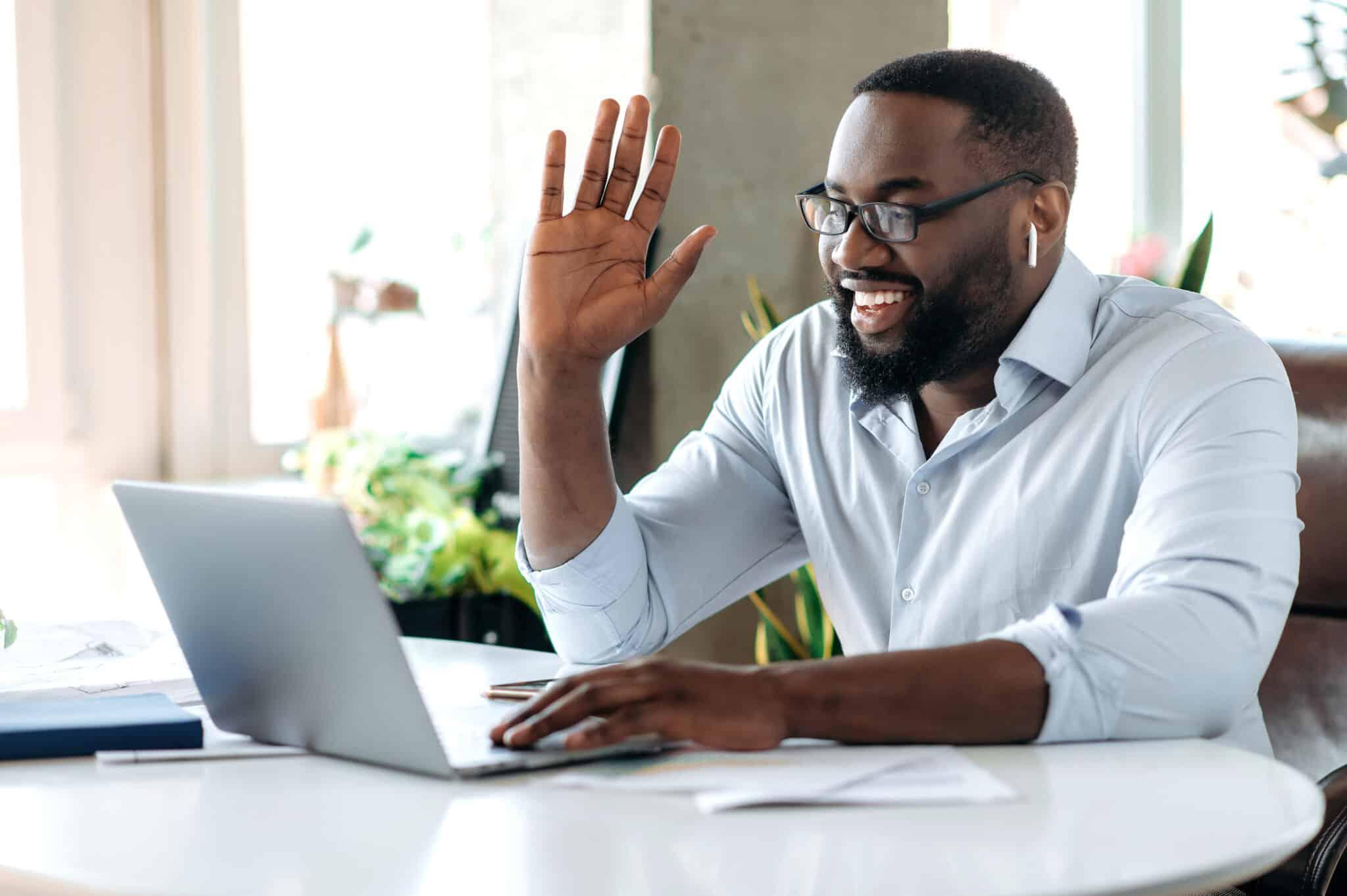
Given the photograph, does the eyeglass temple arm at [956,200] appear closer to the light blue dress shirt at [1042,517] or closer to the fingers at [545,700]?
the light blue dress shirt at [1042,517]

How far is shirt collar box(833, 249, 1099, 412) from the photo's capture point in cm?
149

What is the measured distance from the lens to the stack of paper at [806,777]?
880 millimetres

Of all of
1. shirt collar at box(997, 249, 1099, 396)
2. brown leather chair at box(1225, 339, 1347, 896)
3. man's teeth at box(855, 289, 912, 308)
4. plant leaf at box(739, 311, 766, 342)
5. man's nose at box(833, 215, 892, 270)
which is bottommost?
brown leather chair at box(1225, 339, 1347, 896)

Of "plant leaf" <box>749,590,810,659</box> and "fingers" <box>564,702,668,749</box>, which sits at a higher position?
"fingers" <box>564,702,668,749</box>

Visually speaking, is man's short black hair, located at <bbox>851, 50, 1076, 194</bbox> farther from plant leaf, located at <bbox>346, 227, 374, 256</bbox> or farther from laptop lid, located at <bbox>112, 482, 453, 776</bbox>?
plant leaf, located at <bbox>346, 227, 374, 256</bbox>

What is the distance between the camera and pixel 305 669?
3.28 ft

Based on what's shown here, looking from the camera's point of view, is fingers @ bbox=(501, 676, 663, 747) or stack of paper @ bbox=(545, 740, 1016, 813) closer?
stack of paper @ bbox=(545, 740, 1016, 813)

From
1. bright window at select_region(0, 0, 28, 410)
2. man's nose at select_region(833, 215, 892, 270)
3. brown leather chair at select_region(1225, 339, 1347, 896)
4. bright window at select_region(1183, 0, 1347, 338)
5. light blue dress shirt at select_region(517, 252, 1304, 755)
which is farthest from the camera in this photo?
bright window at select_region(1183, 0, 1347, 338)

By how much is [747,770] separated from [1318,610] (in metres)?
1.12

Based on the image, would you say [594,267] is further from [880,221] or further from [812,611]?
[812,611]

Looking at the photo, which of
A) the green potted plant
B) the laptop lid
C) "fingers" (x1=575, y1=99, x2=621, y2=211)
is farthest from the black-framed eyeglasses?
the green potted plant

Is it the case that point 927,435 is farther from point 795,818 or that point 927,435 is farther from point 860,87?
point 795,818

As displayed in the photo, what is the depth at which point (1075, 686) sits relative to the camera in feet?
3.43

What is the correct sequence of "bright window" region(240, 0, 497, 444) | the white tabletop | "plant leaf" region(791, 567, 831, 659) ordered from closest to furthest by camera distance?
1. the white tabletop
2. "plant leaf" region(791, 567, 831, 659)
3. "bright window" region(240, 0, 497, 444)
